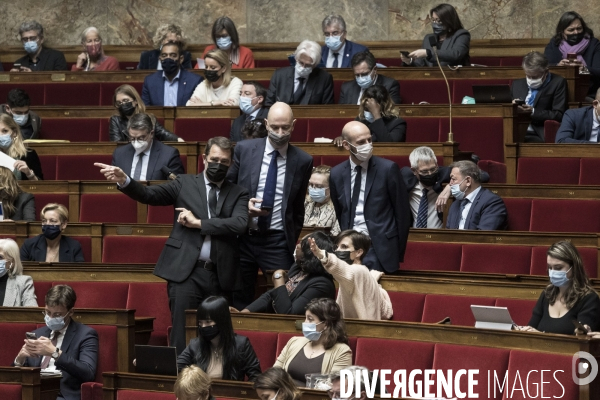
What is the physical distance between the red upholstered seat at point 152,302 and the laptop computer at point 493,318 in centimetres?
108

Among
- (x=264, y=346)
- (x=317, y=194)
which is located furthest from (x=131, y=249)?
(x=264, y=346)

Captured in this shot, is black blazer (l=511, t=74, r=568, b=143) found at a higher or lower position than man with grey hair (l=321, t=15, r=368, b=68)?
lower

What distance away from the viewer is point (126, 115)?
14.7ft

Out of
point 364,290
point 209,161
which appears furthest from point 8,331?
point 364,290

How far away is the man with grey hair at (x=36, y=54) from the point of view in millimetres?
5555

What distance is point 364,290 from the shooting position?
3.01 metres

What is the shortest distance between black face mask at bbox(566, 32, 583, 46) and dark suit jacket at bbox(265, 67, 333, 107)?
1037 millimetres

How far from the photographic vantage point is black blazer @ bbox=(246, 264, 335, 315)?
3.08 metres

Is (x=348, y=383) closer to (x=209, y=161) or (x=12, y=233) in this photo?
(x=209, y=161)

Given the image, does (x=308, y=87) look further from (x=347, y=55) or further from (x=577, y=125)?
(x=577, y=125)

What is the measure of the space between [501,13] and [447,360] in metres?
3.34

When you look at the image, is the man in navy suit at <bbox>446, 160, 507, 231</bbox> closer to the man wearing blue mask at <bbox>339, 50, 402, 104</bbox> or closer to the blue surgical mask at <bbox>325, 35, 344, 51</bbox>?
the man wearing blue mask at <bbox>339, 50, 402, 104</bbox>

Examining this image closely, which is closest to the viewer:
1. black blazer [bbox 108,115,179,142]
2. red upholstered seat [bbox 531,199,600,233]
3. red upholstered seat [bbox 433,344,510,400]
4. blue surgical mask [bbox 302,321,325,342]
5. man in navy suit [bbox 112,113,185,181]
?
red upholstered seat [bbox 433,344,510,400]

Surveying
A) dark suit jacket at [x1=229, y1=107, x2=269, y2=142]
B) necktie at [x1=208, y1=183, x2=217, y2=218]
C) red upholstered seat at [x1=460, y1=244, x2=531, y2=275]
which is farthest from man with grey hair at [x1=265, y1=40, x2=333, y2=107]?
necktie at [x1=208, y1=183, x2=217, y2=218]
